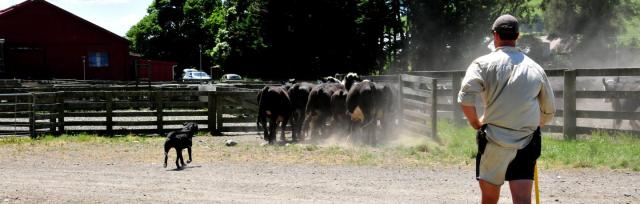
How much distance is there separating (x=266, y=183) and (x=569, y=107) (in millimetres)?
6997

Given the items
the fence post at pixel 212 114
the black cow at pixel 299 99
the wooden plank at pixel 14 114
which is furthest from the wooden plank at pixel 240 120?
the wooden plank at pixel 14 114

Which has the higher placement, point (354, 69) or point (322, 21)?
point (322, 21)

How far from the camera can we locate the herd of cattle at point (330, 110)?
1413 cm

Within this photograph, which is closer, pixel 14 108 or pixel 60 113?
pixel 60 113

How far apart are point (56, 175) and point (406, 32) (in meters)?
47.7

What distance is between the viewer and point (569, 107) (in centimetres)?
1325

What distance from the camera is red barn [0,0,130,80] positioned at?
4478 cm

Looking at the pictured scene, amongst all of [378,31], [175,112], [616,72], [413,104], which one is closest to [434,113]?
[413,104]

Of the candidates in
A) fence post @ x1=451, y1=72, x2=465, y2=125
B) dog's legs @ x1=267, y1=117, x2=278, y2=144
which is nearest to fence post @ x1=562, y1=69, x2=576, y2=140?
fence post @ x1=451, y1=72, x2=465, y2=125

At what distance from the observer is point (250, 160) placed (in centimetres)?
1148

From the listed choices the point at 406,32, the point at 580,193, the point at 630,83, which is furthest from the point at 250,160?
the point at 406,32

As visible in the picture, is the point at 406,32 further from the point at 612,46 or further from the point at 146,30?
the point at 146,30

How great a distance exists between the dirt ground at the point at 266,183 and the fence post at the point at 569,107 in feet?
11.9

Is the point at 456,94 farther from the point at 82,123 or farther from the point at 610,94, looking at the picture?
the point at 82,123
